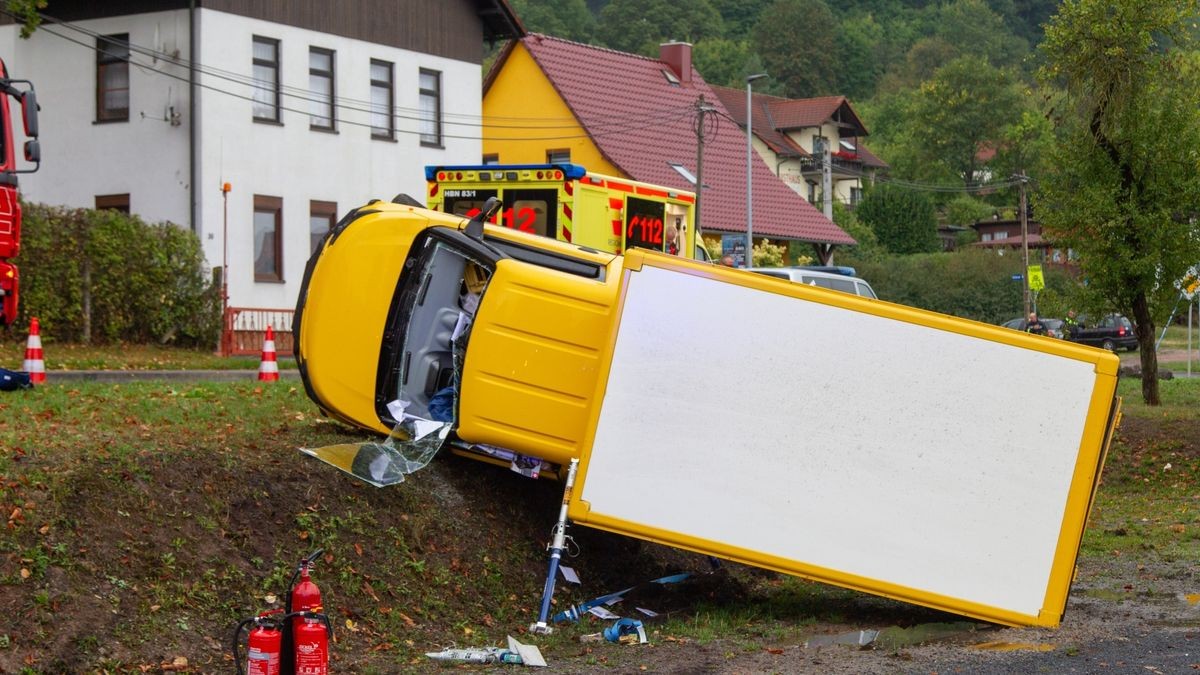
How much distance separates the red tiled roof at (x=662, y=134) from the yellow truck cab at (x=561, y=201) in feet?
90.3

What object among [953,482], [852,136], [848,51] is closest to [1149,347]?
[953,482]

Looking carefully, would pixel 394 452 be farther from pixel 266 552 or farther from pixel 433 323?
pixel 266 552

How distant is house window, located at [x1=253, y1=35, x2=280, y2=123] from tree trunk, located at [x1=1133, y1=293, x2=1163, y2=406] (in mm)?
19117

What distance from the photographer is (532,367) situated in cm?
1041

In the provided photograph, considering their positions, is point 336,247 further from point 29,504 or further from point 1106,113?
point 1106,113

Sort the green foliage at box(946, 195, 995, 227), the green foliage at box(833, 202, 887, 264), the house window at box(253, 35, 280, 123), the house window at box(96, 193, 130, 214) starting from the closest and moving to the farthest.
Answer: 1. the house window at box(96, 193, 130, 214)
2. the house window at box(253, 35, 280, 123)
3. the green foliage at box(833, 202, 887, 264)
4. the green foliage at box(946, 195, 995, 227)

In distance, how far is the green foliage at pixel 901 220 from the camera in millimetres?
80500

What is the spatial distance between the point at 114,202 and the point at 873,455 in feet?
86.6

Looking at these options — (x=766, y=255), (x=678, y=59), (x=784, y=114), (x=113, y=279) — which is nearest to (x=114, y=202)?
(x=113, y=279)

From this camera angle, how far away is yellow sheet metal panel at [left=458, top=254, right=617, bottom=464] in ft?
34.1

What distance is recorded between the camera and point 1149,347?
21.5 m

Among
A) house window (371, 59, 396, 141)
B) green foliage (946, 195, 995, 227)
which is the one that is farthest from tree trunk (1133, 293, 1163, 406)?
green foliage (946, 195, 995, 227)

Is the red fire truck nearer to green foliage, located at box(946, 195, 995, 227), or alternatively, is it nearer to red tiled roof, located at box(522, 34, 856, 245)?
red tiled roof, located at box(522, 34, 856, 245)

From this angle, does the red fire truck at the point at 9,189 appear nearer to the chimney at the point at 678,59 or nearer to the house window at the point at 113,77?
the house window at the point at 113,77
